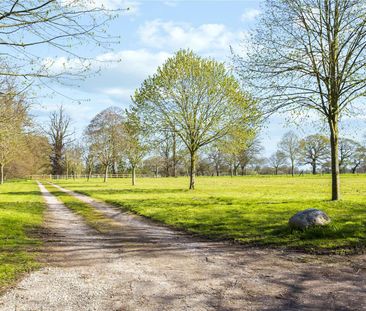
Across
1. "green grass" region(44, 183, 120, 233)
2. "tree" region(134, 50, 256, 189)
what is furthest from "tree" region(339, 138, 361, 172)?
"green grass" region(44, 183, 120, 233)

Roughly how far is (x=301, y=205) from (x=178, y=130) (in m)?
16.1

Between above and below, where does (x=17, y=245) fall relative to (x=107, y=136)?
below

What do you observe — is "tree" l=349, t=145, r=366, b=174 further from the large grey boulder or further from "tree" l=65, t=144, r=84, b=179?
the large grey boulder

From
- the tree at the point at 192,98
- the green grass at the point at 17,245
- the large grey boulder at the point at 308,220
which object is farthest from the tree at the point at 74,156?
the large grey boulder at the point at 308,220

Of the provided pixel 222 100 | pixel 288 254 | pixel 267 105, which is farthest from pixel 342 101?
pixel 222 100

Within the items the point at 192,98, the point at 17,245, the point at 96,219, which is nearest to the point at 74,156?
the point at 192,98

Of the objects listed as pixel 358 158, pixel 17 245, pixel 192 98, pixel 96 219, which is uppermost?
pixel 192 98

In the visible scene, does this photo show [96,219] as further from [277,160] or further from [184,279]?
[277,160]

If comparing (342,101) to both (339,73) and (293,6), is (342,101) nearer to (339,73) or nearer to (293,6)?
(339,73)

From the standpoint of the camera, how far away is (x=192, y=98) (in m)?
30.1

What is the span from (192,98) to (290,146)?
230 ft

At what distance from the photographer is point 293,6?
55.7ft

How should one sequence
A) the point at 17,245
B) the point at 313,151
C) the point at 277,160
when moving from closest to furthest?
the point at 17,245
the point at 313,151
the point at 277,160

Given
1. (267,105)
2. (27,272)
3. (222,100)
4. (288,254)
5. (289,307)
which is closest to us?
(289,307)
